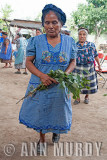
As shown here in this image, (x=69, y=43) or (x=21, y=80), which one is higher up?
(x=69, y=43)

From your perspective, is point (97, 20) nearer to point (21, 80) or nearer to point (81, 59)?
point (21, 80)

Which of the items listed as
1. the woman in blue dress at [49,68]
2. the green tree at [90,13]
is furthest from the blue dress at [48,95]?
the green tree at [90,13]

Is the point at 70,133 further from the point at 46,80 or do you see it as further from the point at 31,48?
the point at 31,48

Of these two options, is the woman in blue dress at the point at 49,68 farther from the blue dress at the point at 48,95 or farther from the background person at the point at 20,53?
the background person at the point at 20,53

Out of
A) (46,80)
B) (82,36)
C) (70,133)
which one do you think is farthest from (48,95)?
(82,36)

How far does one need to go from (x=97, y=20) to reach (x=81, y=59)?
20.5 meters

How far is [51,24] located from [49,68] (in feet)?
1.67

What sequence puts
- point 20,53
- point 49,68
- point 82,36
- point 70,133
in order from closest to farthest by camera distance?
1. point 49,68
2. point 70,133
3. point 82,36
4. point 20,53

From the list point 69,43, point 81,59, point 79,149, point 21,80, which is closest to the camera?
point 69,43

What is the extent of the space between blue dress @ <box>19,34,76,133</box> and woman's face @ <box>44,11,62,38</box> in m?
0.12

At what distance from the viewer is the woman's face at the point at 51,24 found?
2.14 meters

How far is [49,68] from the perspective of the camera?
2.22m

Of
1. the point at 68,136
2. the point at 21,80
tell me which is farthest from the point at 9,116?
the point at 21,80

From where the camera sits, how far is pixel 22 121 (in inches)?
94.3
